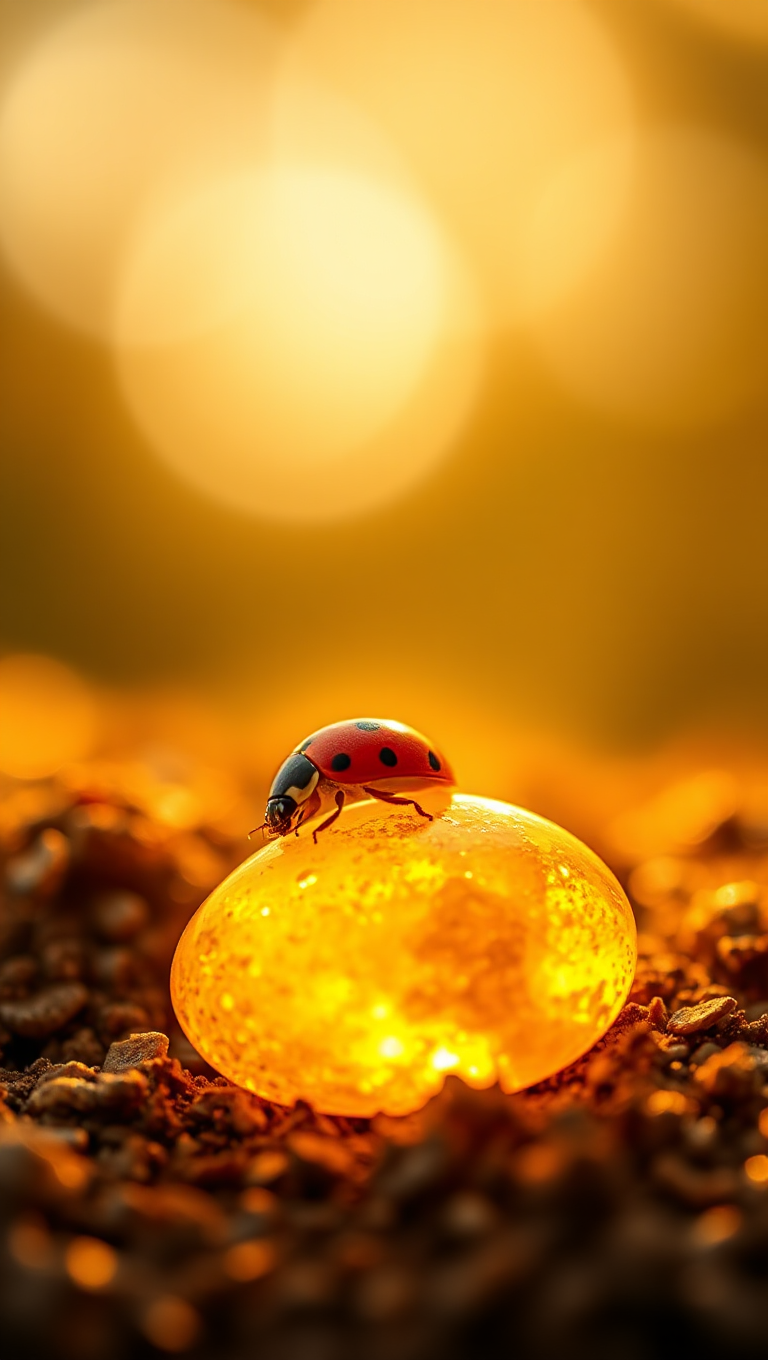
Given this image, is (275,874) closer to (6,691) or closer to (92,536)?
(6,691)

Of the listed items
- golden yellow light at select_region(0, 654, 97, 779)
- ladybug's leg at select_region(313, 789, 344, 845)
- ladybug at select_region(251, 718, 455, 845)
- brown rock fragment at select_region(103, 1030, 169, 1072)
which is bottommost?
golden yellow light at select_region(0, 654, 97, 779)

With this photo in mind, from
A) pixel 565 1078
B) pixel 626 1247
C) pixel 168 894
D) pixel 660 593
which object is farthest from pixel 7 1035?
pixel 660 593

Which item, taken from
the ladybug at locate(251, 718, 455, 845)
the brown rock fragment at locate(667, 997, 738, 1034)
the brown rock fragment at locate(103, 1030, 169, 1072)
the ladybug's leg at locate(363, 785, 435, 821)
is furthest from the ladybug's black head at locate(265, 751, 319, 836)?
the brown rock fragment at locate(667, 997, 738, 1034)

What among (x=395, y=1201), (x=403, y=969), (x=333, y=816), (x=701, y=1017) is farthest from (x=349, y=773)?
(x=395, y=1201)

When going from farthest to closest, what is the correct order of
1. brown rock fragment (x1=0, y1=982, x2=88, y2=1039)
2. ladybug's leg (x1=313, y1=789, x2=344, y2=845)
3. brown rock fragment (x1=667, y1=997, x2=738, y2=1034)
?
brown rock fragment (x1=0, y1=982, x2=88, y2=1039)
ladybug's leg (x1=313, y1=789, x2=344, y2=845)
brown rock fragment (x1=667, y1=997, x2=738, y2=1034)

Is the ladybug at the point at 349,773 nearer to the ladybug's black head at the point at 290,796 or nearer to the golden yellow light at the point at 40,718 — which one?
the ladybug's black head at the point at 290,796

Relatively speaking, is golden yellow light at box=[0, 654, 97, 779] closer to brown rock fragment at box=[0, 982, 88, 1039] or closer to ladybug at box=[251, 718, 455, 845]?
brown rock fragment at box=[0, 982, 88, 1039]

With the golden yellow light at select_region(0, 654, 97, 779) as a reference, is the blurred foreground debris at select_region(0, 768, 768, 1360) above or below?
above

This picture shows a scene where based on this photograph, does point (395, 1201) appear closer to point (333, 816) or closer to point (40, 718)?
point (333, 816)
